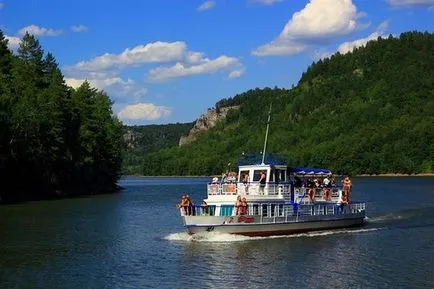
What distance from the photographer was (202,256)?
1656 inches

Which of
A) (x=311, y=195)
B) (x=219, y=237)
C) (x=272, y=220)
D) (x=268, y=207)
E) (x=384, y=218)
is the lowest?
(x=219, y=237)

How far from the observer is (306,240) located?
49.0 meters

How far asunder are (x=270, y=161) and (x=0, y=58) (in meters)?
71.9

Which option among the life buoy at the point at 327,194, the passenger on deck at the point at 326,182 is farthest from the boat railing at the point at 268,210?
the passenger on deck at the point at 326,182

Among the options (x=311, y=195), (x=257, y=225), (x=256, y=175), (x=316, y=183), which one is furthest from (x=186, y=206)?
(x=316, y=183)

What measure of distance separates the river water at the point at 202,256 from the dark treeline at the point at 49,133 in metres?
30.3

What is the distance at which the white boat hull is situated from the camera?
1906 inches

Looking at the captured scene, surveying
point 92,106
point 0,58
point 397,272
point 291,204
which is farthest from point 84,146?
point 397,272

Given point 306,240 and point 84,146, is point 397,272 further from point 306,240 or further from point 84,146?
point 84,146

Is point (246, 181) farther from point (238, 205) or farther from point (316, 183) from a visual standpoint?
point (316, 183)

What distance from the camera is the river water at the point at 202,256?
Answer: 3497 cm

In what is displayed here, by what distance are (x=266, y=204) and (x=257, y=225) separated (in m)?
1.75

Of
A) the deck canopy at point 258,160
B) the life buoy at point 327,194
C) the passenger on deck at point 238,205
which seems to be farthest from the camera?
the life buoy at point 327,194

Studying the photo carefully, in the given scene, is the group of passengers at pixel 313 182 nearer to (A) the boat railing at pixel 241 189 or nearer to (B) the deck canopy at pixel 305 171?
(B) the deck canopy at pixel 305 171
